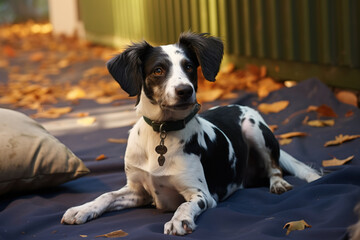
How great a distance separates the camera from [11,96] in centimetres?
855

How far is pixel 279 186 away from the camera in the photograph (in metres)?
4.01

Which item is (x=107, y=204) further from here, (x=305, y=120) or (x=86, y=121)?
(x=86, y=121)

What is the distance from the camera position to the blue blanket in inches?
122

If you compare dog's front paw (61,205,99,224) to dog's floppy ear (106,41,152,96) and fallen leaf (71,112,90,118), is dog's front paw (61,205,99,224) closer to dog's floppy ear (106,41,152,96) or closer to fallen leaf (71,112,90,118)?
dog's floppy ear (106,41,152,96)

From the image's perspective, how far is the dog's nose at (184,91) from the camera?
3.31 m

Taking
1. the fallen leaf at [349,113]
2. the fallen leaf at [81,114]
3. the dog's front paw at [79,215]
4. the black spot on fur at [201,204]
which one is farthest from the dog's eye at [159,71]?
the fallen leaf at [81,114]

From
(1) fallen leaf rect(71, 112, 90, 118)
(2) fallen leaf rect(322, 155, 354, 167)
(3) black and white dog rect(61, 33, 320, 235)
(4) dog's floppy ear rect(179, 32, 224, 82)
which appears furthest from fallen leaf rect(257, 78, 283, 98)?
(4) dog's floppy ear rect(179, 32, 224, 82)

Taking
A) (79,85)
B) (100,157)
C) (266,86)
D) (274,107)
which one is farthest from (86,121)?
(79,85)

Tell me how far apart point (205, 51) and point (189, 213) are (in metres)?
1.07

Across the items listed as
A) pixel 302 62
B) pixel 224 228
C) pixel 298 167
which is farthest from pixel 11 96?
pixel 224 228

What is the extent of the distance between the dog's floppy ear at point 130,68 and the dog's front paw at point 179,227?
2.76 feet

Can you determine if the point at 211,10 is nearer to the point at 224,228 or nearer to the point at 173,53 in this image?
the point at 173,53

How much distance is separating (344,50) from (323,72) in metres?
0.56

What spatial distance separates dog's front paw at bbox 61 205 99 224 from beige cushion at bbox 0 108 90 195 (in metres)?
0.55
